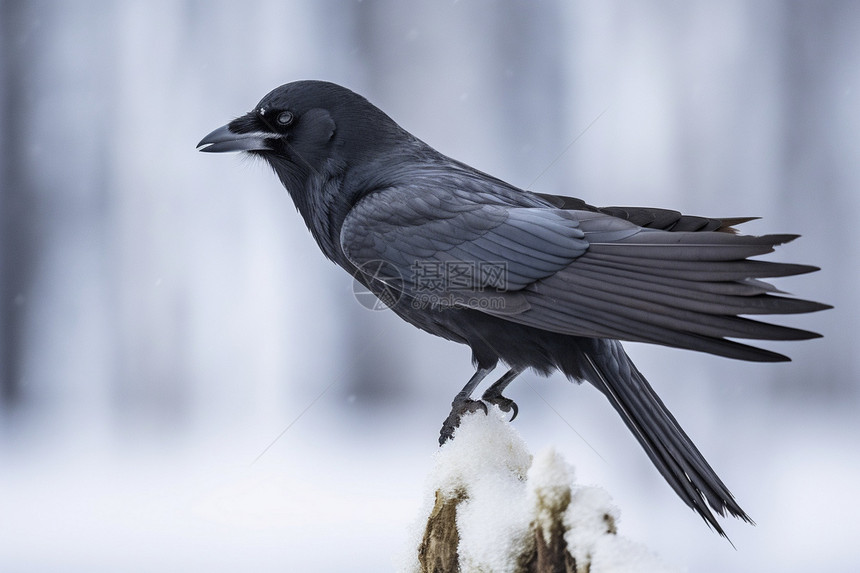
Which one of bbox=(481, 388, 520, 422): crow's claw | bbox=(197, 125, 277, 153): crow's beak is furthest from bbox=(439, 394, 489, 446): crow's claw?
bbox=(197, 125, 277, 153): crow's beak

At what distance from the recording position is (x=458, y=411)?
4.14 feet

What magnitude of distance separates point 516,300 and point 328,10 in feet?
7.48

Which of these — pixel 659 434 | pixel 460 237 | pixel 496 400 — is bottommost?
pixel 496 400

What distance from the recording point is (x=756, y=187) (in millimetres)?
2945

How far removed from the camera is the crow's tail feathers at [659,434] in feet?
3.45

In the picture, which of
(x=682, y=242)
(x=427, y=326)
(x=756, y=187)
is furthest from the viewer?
(x=756, y=187)

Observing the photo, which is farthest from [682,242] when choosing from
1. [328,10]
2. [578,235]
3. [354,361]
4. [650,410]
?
[328,10]

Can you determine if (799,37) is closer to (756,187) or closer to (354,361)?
(756,187)

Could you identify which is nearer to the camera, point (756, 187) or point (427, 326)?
point (427, 326)

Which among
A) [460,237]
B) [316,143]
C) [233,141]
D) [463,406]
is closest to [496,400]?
[463,406]

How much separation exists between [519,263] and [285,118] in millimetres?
567

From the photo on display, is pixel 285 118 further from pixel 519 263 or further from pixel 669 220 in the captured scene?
pixel 669 220

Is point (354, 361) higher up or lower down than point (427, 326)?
lower down

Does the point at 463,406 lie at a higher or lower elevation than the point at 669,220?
lower
